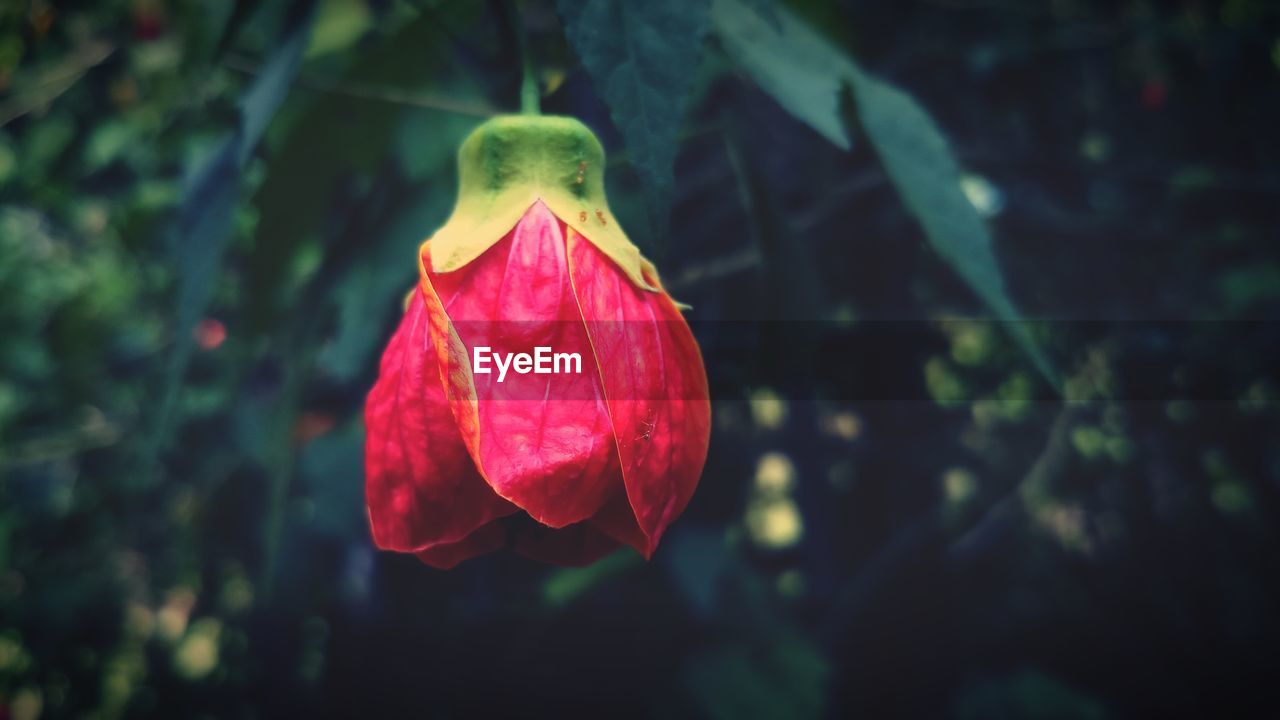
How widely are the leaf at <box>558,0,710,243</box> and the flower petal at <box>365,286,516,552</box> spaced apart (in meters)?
0.11

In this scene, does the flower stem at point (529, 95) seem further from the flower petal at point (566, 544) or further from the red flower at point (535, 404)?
the flower petal at point (566, 544)

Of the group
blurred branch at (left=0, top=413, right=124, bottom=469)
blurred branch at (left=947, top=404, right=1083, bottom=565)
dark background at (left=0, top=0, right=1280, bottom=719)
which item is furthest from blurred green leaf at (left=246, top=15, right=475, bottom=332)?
blurred branch at (left=0, top=413, right=124, bottom=469)

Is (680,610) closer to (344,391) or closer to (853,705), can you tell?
(853,705)

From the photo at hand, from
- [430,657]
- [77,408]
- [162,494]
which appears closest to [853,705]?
[430,657]

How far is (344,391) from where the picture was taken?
77cm

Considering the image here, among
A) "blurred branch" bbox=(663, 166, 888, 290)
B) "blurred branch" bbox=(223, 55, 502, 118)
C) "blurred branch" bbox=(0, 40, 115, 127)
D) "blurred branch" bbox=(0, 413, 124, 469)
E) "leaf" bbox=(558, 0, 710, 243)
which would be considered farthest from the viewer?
"blurred branch" bbox=(0, 413, 124, 469)

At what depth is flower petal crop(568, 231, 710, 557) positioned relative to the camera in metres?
0.27

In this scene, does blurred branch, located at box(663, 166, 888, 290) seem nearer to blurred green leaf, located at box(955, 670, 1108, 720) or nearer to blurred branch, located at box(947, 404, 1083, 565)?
blurred branch, located at box(947, 404, 1083, 565)

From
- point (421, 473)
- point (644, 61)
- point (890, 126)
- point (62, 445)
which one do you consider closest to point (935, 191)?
point (890, 126)

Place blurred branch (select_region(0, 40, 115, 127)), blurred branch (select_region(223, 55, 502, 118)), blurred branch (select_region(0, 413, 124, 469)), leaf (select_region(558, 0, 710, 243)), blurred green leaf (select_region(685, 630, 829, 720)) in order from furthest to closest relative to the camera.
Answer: blurred branch (select_region(0, 413, 124, 469)) → blurred branch (select_region(0, 40, 115, 127)) → blurred green leaf (select_region(685, 630, 829, 720)) → blurred branch (select_region(223, 55, 502, 118)) → leaf (select_region(558, 0, 710, 243))

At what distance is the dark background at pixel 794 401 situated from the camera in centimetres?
64

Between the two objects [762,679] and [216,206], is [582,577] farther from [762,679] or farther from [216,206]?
[216,206]

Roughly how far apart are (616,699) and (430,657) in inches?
8.5

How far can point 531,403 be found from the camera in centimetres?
28
